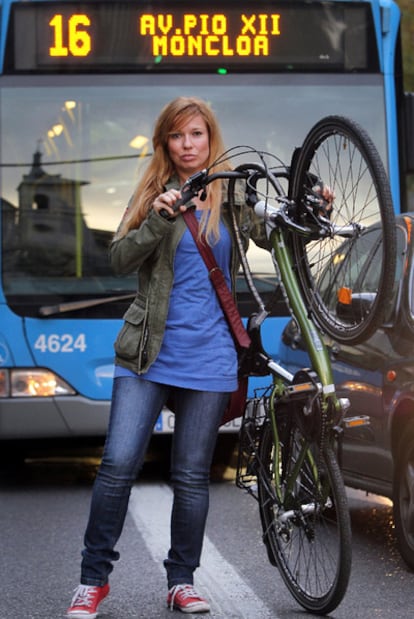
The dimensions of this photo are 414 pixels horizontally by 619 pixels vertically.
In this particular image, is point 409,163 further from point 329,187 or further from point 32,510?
point 329,187

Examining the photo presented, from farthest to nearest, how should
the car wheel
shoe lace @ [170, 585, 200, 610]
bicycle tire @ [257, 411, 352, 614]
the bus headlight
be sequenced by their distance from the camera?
the bus headlight < the car wheel < shoe lace @ [170, 585, 200, 610] < bicycle tire @ [257, 411, 352, 614]

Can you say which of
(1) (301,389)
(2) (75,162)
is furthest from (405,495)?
(2) (75,162)

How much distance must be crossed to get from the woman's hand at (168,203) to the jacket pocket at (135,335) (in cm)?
38

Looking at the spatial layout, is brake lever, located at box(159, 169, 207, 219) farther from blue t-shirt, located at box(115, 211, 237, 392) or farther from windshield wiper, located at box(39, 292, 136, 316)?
windshield wiper, located at box(39, 292, 136, 316)

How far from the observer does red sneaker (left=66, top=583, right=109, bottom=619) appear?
515 cm

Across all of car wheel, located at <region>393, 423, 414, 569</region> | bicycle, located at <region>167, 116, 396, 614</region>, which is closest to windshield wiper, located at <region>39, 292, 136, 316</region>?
car wheel, located at <region>393, 423, 414, 569</region>

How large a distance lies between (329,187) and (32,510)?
3690 millimetres

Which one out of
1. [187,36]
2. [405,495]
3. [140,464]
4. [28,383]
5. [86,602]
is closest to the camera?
[86,602]

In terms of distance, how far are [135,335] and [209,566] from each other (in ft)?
4.99

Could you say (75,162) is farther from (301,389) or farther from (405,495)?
(301,389)

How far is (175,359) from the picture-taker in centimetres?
522

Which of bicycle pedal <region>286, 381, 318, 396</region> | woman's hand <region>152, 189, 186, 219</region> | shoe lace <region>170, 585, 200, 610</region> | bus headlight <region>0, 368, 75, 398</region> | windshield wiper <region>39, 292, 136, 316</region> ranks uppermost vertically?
woman's hand <region>152, 189, 186, 219</region>

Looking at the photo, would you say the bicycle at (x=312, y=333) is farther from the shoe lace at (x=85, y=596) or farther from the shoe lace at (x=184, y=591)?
the shoe lace at (x=85, y=596)

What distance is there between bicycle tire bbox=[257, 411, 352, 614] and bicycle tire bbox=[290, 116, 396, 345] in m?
0.43
